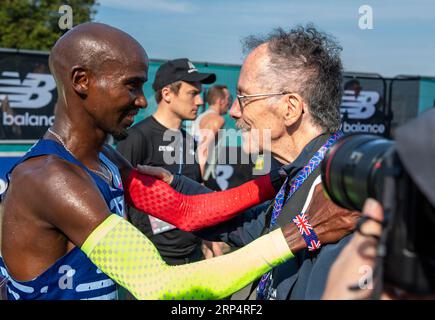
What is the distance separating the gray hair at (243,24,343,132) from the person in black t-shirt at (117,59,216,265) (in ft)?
7.77

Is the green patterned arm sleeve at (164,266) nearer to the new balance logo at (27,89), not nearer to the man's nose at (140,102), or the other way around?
the man's nose at (140,102)

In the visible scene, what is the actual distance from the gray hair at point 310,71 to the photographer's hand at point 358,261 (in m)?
1.26

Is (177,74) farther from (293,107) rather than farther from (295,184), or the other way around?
(295,184)

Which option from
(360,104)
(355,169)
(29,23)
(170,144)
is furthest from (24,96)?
(29,23)

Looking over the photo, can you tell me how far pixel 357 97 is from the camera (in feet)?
28.2

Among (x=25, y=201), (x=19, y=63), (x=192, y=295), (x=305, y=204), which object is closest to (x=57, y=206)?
Answer: (x=25, y=201)

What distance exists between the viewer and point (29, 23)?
66.7ft

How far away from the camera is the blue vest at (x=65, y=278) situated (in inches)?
84.0

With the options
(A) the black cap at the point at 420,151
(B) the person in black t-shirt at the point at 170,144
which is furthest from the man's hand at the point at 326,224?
(B) the person in black t-shirt at the point at 170,144

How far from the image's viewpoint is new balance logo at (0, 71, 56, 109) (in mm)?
6582

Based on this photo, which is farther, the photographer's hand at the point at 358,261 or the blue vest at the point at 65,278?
the blue vest at the point at 65,278

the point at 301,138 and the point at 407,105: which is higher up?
the point at 301,138

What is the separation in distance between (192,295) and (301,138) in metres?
0.92
